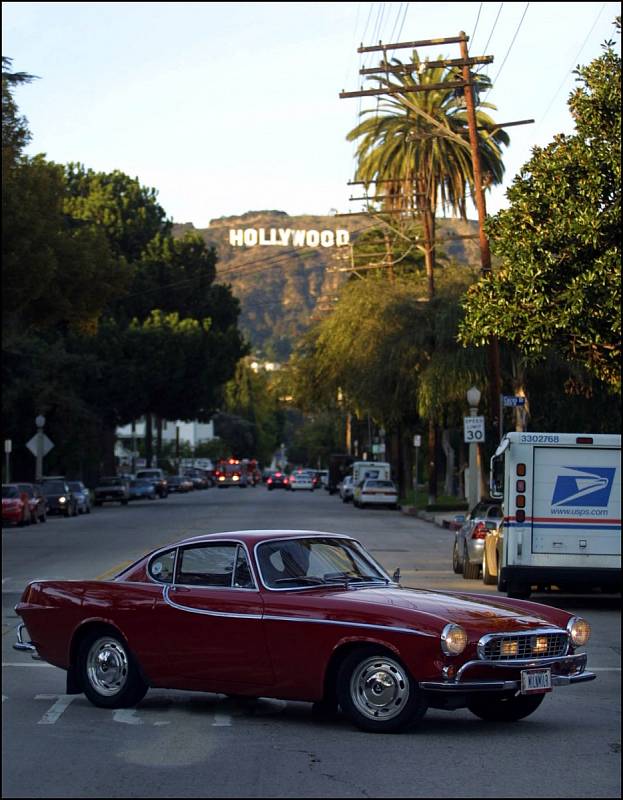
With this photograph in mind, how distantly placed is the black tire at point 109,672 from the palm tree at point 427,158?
38773 mm

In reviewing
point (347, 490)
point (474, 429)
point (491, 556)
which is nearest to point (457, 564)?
point (491, 556)

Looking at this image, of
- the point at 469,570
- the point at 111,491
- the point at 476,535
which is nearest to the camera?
the point at 476,535

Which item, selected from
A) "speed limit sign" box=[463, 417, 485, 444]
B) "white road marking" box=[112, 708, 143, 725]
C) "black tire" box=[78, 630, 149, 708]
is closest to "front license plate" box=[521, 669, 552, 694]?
"white road marking" box=[112, 708, 143, 725]

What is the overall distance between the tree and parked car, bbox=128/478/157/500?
2237 inches

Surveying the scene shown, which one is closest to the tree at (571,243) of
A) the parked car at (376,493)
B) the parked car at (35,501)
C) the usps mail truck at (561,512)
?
the usps mail truck at (561,512)

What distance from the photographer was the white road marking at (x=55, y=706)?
10.4 m

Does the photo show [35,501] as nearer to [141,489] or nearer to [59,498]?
[59,498]

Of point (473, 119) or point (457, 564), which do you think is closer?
Answer: point (457, 564)

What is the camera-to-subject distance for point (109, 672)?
1087cm

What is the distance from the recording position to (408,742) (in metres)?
9.42

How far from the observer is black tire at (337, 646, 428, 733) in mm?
9562

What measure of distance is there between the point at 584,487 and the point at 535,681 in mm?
10155

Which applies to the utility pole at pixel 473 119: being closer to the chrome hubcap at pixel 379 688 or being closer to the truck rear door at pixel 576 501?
the truck rear door at pixel 576 501

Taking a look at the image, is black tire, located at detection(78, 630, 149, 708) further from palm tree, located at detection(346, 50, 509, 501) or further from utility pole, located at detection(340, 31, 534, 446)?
palm tree, located at detection(346, 50, 509, 501)
